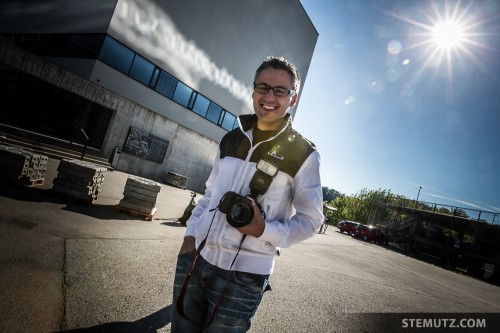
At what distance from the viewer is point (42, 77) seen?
12344 millimetres

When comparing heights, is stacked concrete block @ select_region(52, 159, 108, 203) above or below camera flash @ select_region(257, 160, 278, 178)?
below

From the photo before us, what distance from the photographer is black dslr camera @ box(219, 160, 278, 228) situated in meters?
1.36

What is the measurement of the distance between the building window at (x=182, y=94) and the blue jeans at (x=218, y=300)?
65.7 feet

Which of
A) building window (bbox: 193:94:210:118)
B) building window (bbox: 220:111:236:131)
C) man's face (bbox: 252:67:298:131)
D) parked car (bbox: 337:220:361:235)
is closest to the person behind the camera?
man's face (bbox: 252:67:298:131)

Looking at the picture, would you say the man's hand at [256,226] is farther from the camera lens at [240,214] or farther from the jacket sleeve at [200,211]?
the jacket sleeve at [200,211]

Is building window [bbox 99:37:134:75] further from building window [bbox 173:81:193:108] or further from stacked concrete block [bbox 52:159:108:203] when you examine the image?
stacked concrete block [bbox 52:159:108:203]

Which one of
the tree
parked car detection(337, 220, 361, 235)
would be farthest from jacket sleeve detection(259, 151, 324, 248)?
the tree

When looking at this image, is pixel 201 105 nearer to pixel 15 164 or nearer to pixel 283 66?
pixel 15 164

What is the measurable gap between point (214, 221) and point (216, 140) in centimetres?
2334

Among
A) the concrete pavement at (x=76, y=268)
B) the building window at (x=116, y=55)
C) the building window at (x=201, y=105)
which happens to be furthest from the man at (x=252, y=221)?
the building window at (x=201, y=105)

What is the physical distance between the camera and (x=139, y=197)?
7.60m

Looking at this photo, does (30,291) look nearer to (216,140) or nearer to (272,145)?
(272,145)

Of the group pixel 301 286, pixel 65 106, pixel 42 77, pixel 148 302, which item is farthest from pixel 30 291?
pixel 65 106

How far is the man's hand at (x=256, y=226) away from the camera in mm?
1370
